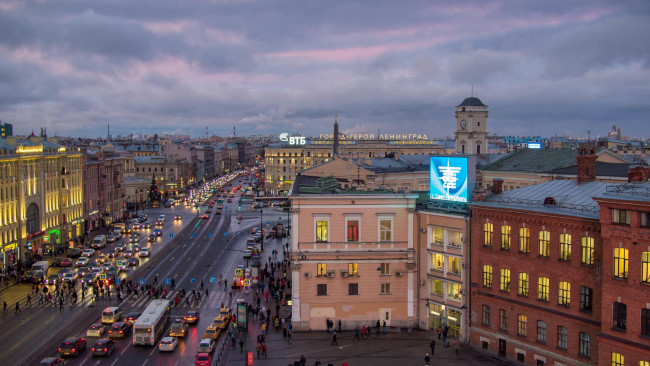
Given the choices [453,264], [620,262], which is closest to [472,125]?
[453,264]

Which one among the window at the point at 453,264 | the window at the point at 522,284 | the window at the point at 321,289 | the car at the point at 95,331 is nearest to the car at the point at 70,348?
the car at the point at 95,331

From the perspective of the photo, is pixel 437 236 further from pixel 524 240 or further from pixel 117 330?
pixel 117 330

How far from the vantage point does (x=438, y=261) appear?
1826 inches

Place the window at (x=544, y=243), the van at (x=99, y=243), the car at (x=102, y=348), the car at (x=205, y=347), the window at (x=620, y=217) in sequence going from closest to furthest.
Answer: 1. the window at (x=620, y=217)
2. the window at (x=544, y=243)
3. the car at (x=205, y=347)
4. the car at (x=102, y=348)
5. the van at (x=99, y=243)

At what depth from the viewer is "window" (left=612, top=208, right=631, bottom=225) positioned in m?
31.8

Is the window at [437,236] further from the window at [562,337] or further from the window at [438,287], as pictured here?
the window at [562,337]

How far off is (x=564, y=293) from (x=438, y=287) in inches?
445

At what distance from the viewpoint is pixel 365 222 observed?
47375 mm

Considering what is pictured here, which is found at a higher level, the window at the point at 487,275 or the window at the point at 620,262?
the window at the point at 620,262

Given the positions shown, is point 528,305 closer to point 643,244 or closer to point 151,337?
point 643,244

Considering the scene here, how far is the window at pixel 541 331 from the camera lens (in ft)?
125

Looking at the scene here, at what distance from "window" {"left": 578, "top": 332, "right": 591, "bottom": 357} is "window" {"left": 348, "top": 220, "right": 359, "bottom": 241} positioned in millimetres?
17906

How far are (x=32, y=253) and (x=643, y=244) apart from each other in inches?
2909

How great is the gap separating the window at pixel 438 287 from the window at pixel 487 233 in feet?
18.5
